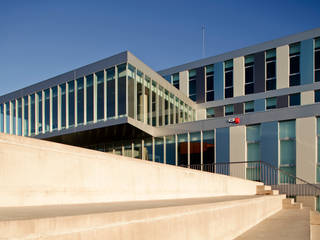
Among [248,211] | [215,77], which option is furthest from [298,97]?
[248,211]

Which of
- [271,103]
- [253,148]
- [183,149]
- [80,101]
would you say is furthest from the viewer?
[271,103]

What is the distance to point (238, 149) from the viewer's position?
795 inches

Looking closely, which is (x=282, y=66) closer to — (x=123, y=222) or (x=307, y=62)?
(x=307, y=62)

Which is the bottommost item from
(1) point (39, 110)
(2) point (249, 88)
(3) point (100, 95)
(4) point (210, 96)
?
(1) point (39, 110)

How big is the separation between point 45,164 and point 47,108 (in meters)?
20.7

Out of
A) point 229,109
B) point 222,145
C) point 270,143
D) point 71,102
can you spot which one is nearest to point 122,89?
point 71,102

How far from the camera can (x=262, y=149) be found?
1964 centimetres

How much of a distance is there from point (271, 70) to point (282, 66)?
0.96 metres

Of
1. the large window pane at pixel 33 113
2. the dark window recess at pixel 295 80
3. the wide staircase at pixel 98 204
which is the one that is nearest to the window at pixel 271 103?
the dark window recess at pixel 295 80

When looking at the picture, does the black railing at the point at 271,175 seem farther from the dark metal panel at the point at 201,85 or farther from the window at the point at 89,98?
the dark metal panel at the point at 201,85

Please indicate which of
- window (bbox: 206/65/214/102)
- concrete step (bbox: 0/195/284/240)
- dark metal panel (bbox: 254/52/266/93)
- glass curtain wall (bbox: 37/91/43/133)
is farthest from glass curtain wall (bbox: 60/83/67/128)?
concrete step (bbox: 0/195/284/240)

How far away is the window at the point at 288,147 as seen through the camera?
1875 cm

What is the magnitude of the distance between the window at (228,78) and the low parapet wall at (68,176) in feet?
73.6

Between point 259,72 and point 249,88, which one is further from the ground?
point 259,72
